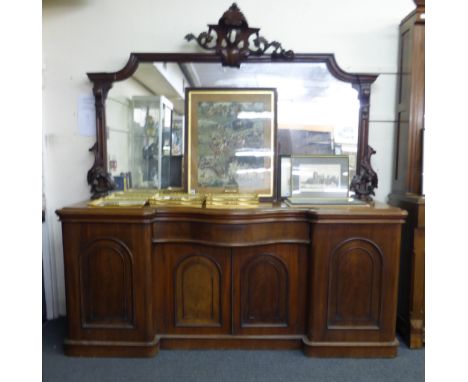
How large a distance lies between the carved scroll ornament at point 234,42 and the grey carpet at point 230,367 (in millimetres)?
1858

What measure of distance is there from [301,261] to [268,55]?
52.6 inches

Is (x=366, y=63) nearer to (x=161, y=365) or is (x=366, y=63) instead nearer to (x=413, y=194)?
(x=413, y=194)

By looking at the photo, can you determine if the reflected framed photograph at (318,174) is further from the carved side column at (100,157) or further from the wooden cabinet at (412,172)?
the carved side column at (100,157)

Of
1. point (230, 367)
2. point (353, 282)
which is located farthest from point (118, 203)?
point (353, 282)

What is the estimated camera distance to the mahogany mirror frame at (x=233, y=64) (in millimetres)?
2037

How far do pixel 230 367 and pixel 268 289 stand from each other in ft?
1.62

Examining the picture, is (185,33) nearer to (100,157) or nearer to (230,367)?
(100,157)

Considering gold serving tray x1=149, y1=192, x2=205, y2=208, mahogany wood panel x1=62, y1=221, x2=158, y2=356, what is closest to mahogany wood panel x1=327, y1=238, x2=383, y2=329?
gold serving tray x1=149, y1=192, x2=205, y2=208

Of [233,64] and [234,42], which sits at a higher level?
[234,42]

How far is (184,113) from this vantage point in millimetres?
2156
